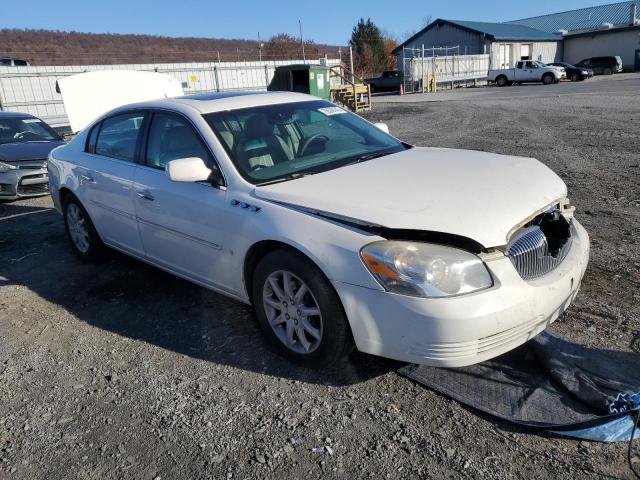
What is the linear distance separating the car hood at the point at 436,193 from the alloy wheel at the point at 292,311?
0.47m

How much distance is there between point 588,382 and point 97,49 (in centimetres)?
5907

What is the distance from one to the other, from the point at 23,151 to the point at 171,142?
6.01m

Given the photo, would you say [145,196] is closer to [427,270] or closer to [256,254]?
[256,254]

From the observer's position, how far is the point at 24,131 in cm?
958

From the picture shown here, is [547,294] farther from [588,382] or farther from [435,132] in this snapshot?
[435,132]

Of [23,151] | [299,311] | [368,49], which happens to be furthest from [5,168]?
[368,49]

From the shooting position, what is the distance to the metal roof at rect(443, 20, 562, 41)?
148 ft

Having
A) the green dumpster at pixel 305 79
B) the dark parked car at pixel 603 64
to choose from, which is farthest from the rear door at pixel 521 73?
the green dumpster at pixel 305 79

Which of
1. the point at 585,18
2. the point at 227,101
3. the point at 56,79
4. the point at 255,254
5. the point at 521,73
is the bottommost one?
the point at 521,73

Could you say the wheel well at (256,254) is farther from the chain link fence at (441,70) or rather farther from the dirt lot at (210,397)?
the chain link fence at (441,70)

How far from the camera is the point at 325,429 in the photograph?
274 centimetres

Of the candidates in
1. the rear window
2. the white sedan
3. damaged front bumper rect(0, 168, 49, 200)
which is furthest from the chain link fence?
the white sedan

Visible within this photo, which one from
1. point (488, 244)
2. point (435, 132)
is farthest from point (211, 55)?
point (488, 244)

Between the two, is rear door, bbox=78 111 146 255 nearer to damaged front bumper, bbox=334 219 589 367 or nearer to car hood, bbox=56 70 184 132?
damaged front bumper, bbox=334 219 589 367
